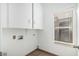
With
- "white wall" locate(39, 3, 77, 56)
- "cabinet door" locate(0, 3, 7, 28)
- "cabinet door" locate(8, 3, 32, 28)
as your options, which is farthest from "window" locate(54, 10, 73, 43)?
"cabinet door" locate(0, 3, 7, 28)

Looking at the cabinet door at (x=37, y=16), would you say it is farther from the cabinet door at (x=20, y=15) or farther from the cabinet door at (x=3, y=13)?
the cabinet door at (x=3, y=13)

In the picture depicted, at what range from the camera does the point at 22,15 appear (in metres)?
0.92

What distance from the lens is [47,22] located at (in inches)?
36.3

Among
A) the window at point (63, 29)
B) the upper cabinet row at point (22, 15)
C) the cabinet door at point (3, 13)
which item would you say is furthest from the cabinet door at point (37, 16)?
the cabinet door at point (3, 13)

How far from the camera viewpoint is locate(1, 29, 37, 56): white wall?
0.86 metres

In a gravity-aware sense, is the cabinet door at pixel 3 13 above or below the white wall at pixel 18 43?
above

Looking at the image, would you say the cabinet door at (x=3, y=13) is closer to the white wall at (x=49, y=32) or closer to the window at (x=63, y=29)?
the white wall at (x=49, y=32)

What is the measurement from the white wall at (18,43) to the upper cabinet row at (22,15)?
0.19 feet

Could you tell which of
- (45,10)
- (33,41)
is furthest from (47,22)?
(33,41)

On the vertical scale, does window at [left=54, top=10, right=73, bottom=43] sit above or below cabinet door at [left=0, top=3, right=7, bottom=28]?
below

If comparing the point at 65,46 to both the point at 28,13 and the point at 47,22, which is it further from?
the point at 28,13

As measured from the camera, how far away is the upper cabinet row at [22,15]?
0.87 metres

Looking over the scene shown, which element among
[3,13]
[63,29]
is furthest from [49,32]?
[3,13]

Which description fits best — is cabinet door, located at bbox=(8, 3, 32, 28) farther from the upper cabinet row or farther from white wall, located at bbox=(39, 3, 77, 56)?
white wall, located at bbox=(39, 3, 77, 56)
